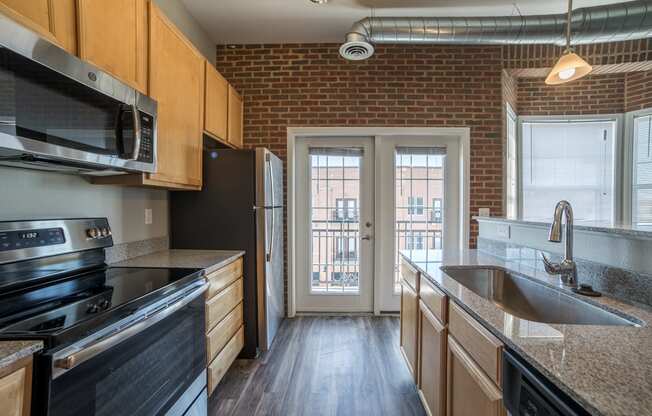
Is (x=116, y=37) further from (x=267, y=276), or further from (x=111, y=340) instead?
(x=267, y=276)

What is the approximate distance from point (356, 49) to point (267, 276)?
206cm

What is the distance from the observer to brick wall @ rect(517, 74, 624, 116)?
11.5ft

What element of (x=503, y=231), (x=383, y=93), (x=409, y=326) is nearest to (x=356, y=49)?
(x=383, y=93)

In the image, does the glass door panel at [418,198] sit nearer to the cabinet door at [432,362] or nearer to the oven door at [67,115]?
the cabinet door at [432,362]

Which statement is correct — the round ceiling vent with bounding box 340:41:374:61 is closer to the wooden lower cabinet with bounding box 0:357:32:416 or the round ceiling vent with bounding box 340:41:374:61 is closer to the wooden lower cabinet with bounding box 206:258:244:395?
the wooden lower cabinet with bounding box 206:258:244:395

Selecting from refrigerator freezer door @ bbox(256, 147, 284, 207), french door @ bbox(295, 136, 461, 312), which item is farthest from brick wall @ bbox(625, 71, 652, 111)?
refrigerator freezer door @ bbox(256, 147, 284, 207)

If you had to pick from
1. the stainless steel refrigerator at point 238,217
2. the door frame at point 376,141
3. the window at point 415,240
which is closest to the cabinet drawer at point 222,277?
the stainless steel refrigerator at point 238,217

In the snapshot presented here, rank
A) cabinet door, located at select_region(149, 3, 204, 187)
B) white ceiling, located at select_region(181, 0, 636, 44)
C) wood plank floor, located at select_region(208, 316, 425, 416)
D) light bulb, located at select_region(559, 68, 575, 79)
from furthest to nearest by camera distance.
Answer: white ceiling, located at select_region(181, 0, 636, 44) → light bulb, located at select_region(559, 68, 575, 79) → wood plank floor, located at select_region(208, 316, 425, 416) → cabinet door, located at select_region(149, 3, 204, 187)

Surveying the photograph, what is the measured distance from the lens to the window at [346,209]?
3307mm

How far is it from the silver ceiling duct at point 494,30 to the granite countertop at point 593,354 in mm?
2308

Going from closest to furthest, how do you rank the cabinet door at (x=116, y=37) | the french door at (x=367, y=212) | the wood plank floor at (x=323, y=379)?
1. the cabinet door at (x=116, y=37)
2. the wood plank floor at (x=323, y=379)
3. the french door at (x=367, y=212)

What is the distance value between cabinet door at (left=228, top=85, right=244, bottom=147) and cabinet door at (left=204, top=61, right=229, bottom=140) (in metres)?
0.09

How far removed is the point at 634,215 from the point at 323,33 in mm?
3914

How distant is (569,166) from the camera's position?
3529mm
